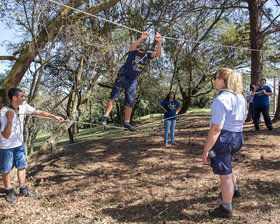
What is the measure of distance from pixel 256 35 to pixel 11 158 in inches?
344

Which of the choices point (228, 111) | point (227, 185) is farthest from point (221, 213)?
point (228, 111)

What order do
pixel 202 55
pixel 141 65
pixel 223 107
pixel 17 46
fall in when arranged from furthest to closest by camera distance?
pixel 202 55 → pixel 17 46 → pixel 141 65 → pixel 223 107

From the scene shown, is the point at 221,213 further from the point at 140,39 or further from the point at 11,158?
the point at 11,158

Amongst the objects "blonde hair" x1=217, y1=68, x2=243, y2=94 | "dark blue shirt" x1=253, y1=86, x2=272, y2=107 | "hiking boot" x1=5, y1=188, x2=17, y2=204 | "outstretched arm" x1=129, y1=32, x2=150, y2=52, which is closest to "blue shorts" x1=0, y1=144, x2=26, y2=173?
"hiking boot" x1=5, y1=188, x2=17, y2=204

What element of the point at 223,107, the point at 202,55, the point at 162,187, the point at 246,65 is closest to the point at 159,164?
the point at 162,187

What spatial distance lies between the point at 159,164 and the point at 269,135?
151 inches

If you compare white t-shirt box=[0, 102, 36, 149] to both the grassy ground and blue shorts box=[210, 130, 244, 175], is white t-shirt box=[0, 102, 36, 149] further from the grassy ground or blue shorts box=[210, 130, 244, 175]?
blue shorts box=[210, 130, 244, 175]

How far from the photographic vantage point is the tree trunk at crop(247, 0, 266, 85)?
8.11 meters

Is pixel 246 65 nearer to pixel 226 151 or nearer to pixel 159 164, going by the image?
pixel 159 164

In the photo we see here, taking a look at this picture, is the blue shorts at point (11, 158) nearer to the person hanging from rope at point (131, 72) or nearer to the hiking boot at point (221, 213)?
the person hanging from rope at point (131, 72)

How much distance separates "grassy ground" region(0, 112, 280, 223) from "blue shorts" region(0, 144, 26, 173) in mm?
702

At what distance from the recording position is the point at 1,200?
13.0 feet

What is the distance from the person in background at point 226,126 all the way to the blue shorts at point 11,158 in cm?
300

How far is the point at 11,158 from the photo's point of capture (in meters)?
3.67
